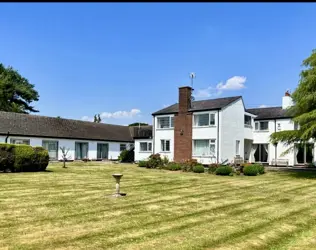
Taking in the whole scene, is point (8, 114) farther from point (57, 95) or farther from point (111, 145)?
point (111, 145)

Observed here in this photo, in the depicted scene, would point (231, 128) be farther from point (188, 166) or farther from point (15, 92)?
point (15, 92)

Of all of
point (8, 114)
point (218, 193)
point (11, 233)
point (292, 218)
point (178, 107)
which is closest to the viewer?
point (11, 233)

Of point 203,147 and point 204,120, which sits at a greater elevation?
point 204,120

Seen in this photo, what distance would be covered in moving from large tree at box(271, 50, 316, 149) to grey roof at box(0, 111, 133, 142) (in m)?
25.6

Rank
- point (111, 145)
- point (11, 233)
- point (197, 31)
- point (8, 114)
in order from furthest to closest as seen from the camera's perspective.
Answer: point (111, 145)
point (8, 114)
point (197, 31)
point (11, 233)

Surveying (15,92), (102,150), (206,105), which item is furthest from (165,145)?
(15,92)

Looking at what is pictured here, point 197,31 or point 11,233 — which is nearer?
point 11,233

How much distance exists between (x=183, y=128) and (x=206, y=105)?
3445mm

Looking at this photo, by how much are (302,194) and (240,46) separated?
785 cm

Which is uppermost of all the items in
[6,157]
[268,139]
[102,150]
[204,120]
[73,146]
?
[204,120]

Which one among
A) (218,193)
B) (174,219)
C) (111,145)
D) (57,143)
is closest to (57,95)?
(57,143)

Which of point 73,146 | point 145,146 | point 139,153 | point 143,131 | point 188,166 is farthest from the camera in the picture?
point 143,131

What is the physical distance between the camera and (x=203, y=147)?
110ft

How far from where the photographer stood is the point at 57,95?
39.4m
